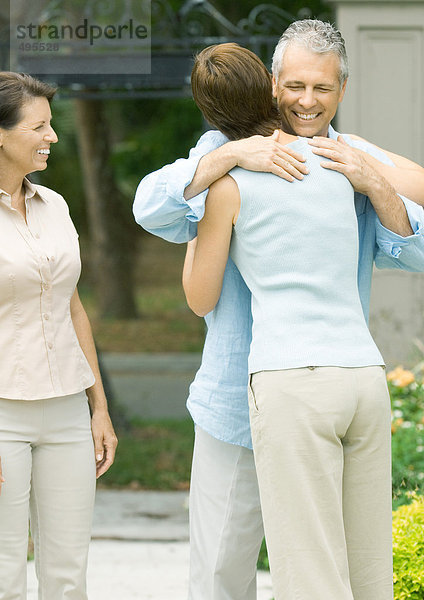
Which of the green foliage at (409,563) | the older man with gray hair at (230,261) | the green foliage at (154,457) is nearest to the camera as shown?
the older man with gray hair at (230,261)

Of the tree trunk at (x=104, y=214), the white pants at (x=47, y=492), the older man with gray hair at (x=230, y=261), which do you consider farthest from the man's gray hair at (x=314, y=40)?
the tree trunk at (x=104, y=214)

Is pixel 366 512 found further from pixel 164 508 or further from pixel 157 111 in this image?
pixel 157 111

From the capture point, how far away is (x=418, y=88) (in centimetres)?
493

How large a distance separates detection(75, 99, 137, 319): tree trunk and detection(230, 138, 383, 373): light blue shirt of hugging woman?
1080 cm

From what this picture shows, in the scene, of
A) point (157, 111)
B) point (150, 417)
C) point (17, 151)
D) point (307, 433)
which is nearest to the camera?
point (307, 433)

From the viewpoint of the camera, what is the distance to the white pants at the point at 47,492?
2.49 m

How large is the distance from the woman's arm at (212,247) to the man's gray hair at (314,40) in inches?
13.2

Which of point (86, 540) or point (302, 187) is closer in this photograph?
point (302, 187)

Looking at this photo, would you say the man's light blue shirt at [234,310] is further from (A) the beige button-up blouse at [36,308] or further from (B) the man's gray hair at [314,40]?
(A) the beige button-up blouse at [36,308]

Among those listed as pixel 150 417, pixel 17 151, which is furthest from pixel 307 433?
pixel 150 417

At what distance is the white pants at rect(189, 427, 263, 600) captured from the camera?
2461 mm

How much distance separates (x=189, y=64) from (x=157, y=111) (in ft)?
35.2

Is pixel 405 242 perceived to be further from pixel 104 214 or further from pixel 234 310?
pixel 104 214

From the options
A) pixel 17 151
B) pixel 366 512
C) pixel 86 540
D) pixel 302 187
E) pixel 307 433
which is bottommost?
pixel 86 540
